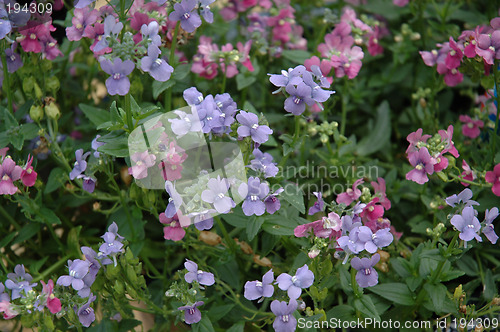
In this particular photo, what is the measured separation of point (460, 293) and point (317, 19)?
112 centimetres

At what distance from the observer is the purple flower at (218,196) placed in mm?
1043

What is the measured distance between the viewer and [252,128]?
42.6 inches

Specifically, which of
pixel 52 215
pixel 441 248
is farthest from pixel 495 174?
pixel 52 215

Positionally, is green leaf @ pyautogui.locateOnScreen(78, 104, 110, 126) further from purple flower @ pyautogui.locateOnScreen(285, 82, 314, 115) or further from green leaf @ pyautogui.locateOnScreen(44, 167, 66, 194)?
purple flower @ pyautogui.locateOnScreen(285, 82, 314, 115)

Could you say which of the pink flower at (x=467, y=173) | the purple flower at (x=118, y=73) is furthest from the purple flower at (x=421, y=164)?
the purple flower at (x=118, y=73)

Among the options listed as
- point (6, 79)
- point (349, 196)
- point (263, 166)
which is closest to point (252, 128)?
point (263, 166)

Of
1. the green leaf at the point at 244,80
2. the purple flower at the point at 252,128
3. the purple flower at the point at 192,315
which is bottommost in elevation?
the purple flower at the point at 192,315

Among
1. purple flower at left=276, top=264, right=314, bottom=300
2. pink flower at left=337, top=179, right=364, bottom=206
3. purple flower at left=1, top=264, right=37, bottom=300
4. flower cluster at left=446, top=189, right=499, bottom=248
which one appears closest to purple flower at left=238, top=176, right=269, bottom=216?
purple flower at left=276, top=264, right=314, bottom=300

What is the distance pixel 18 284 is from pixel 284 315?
0.57m

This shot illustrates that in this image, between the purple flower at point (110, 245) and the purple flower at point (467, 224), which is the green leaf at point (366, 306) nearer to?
the purple flower at point (467, 224)

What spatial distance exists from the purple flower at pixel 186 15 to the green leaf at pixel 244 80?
0.38 m

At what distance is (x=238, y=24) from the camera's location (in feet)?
6.06

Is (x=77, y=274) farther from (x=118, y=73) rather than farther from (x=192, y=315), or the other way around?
(x=118, y=73)

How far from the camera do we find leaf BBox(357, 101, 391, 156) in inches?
65.2
